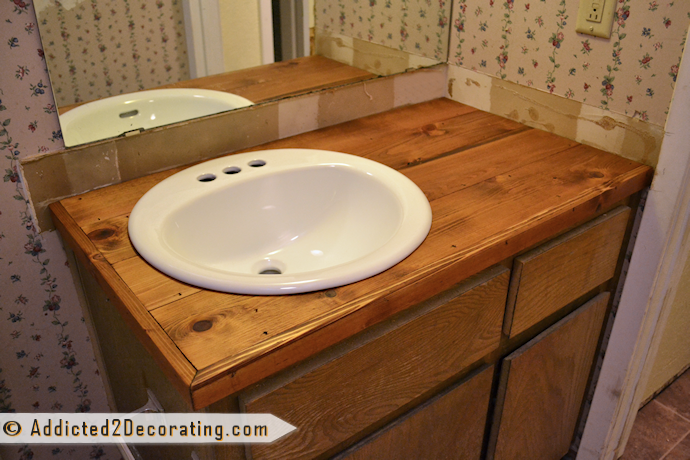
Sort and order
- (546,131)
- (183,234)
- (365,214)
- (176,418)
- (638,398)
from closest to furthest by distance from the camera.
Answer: (176,418)
(183,234)
(365,214)
(546,131)
(638,398)

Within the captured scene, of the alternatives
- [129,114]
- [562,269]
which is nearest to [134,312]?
[129,114]

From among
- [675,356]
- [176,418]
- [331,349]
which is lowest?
[675,356]

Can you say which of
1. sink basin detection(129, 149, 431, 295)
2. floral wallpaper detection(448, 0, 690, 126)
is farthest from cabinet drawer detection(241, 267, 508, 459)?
floral wallpaper detection(448, 0, 690, 126)

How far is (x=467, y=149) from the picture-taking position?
3.97 ft

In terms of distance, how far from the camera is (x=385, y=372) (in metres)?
0.84

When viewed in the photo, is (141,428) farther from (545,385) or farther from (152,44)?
(545,385)

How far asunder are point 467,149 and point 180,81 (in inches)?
24.0

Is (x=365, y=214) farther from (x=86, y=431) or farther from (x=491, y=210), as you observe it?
(x=86, y=431)

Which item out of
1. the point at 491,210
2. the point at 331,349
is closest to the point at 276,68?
the point at 491,210

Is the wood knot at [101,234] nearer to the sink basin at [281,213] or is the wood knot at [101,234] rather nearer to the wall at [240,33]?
the sink basin at [281,213]

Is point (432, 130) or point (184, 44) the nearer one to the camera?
point (184, 44)

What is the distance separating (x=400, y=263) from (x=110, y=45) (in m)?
0.64

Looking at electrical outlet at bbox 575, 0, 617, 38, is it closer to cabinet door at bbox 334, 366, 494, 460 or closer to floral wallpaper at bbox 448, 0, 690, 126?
floral wallpaper at bbox 448, 0, 690, 126

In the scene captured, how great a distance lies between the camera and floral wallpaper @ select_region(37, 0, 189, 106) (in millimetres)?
911
